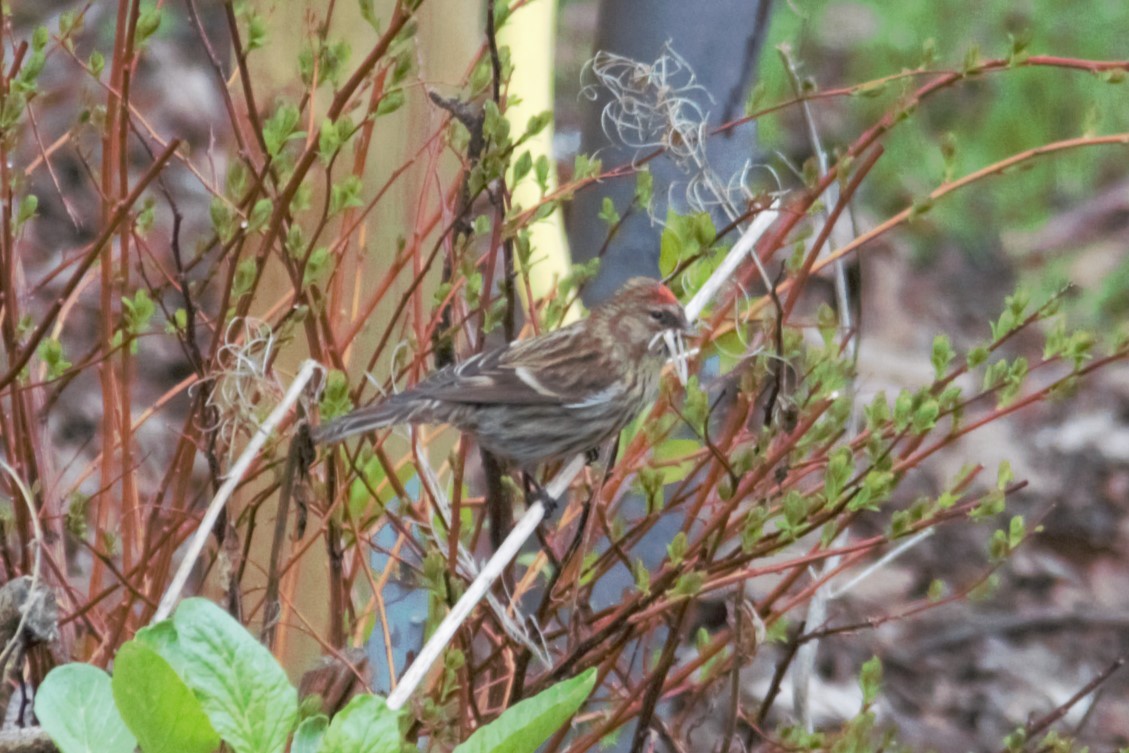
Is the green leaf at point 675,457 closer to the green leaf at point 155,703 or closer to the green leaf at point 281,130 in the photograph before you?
the green leaf at point 281,130

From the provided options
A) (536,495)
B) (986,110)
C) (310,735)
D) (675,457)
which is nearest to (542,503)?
(675,457)

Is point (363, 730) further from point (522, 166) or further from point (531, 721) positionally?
point (522, 166)

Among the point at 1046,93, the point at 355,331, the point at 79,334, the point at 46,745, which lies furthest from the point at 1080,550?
the point at 46,745

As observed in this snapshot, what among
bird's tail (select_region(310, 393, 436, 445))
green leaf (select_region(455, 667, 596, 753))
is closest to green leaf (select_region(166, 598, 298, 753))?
green leaf (select_region(455, 667, 596, 753))

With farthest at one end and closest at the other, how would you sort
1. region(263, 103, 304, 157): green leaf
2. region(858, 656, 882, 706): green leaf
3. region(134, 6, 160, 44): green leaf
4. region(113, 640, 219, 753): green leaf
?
region(858, 656, 882, 706): green leaf
region(134, 6, 160, 44): green leaf
region(263, 103, 304, 157): green leaf
region(113, 640, 219, 753): green leaf

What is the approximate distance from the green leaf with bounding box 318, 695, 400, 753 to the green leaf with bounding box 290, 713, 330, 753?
0.03 m

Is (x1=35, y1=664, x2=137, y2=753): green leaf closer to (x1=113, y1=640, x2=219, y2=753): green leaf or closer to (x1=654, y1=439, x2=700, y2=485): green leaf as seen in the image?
(x1=113, y1=640, x2=219, y2=753): green leaf

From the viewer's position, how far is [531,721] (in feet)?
4.25

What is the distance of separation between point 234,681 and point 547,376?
5.20ft

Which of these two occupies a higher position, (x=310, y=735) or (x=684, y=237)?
(x=684, y=237)

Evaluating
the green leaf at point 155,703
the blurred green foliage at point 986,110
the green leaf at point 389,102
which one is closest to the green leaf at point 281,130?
the green leaf at point 389,102

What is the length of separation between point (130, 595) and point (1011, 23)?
599 centimetres

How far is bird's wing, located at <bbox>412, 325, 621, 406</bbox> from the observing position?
2.54m

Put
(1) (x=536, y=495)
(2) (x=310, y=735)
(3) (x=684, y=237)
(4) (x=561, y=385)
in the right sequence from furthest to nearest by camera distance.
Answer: (4) (x=561, y=385) < (1) (x=536, y=495) < (3) (x=684, y=237) < (2) (x=310, y=735)
